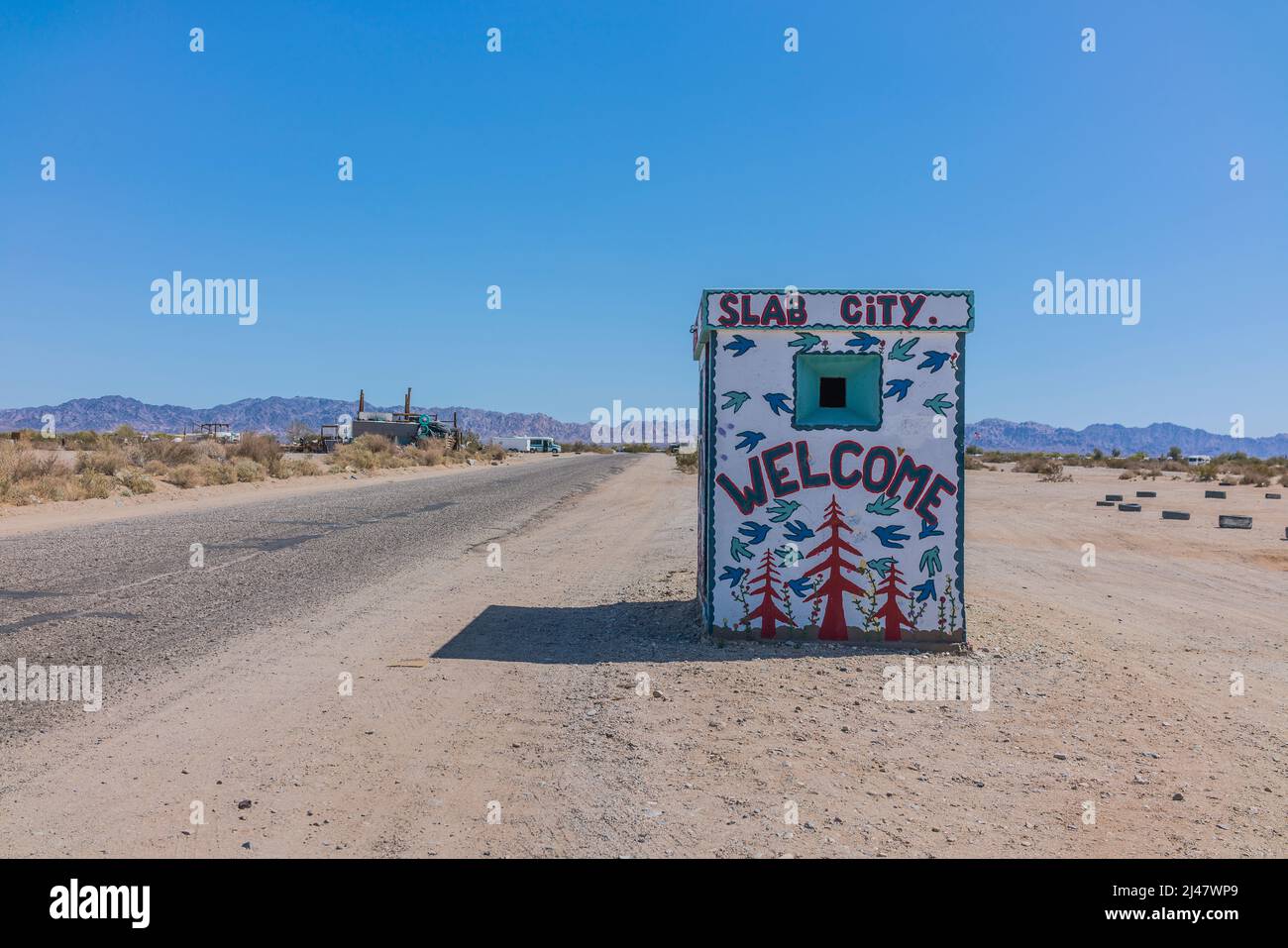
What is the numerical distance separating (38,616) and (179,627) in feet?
4.89

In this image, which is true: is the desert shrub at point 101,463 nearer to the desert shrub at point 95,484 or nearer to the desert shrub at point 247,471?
the desert shrub at point 95,484

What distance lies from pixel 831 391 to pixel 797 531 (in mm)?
1328

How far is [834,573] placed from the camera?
26.7 ft

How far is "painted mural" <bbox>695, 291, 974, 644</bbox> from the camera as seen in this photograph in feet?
26.3

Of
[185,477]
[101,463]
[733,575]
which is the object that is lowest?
[733,575]

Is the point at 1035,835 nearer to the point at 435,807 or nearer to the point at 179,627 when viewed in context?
the point at 435,807

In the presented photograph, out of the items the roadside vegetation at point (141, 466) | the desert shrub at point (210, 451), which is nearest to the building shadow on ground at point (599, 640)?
the roadside vegetation at point (141, 466)

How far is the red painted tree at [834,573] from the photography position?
8078mm

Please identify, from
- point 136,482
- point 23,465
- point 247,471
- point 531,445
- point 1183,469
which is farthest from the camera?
point 531,445

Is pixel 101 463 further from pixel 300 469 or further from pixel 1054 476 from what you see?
pixel 1054 476

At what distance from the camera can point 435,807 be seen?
4492 mm

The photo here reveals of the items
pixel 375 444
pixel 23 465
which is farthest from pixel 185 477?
pixel 375 444

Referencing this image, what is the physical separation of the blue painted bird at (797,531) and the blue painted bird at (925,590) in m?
1.06

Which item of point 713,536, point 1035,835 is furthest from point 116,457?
point 1035,835
